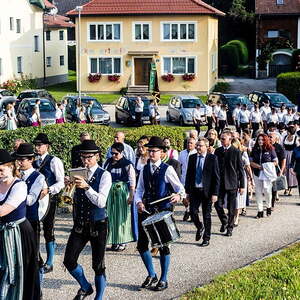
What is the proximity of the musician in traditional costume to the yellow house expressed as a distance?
3784 cm

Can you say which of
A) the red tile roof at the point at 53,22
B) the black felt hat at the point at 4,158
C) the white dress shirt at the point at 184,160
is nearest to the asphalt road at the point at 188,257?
the white dress shirt at the point at 184,160

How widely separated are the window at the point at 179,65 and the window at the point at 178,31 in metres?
1.35

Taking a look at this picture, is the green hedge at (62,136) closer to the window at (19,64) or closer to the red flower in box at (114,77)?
the red flower in box at (114,77)

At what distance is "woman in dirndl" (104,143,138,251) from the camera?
11328mm

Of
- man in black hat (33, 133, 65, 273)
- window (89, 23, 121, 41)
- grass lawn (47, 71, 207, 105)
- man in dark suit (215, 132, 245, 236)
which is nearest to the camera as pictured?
man in black hat (33, 133, 65, 273)

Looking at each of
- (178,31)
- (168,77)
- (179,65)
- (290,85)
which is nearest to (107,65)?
(168,77)

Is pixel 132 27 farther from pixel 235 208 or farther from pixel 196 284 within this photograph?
pixel 196 284

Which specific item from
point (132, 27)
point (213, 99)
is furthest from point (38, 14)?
point (213, 99)

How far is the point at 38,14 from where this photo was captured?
56.7 metres

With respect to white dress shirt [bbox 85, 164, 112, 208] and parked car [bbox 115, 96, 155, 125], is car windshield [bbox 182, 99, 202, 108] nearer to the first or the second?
parked car [bbox 115, 96, 155, 125]

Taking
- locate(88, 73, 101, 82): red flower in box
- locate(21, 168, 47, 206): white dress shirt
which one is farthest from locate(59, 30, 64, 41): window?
locate(21, 168, 47, 206): white dress shirt

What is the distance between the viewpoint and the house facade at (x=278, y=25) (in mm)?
61006

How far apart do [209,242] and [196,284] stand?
2.38m

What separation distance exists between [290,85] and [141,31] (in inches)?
437
